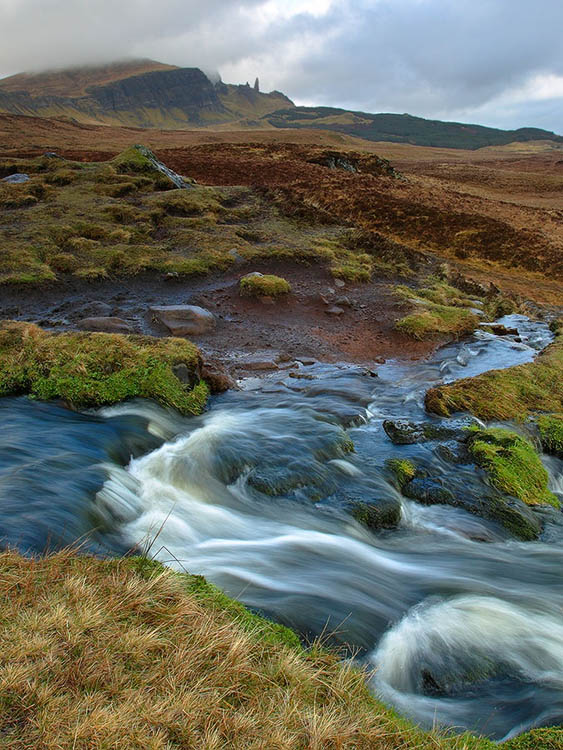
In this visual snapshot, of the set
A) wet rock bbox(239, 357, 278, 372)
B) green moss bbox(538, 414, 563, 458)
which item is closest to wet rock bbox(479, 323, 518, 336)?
green moss bbox(538, 414, 563, 458)

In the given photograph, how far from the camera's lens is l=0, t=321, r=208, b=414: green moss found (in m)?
8.02

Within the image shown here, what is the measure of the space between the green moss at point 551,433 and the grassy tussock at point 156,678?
571cm

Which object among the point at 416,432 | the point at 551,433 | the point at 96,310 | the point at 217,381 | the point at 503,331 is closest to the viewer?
the point at 416,432

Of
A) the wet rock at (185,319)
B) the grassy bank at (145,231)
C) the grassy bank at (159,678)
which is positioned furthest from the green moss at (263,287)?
the grassy bank at (159,678)

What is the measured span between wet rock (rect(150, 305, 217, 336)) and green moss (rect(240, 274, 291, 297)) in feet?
7.08

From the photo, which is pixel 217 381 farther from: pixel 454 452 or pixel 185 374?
pixel 454 452

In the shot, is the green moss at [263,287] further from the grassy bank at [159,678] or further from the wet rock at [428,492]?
the grassy bank at [159,678]

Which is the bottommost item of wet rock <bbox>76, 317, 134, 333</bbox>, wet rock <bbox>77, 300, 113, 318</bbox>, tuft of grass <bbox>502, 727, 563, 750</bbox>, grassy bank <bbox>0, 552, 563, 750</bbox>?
wet rock <bbox>77, 300, 113, 318</bbox>

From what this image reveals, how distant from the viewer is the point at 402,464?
711cm

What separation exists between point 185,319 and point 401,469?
23.3 feet

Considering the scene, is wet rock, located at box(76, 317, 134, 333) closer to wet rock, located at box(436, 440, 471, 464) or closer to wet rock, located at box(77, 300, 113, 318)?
wet rock, located at box(77, 300, 113, 318)

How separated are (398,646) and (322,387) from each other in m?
5.72

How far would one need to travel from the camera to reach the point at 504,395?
8.81m

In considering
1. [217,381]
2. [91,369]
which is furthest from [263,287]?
[91,369]
